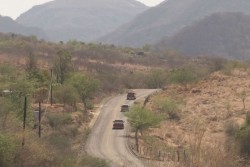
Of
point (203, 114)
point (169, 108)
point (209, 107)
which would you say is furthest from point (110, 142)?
point (209, 107)

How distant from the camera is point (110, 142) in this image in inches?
2704

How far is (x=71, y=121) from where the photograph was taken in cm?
7788

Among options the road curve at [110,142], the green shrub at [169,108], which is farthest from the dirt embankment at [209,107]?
the road curve at [110,142]

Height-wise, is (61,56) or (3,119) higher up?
(61,56)

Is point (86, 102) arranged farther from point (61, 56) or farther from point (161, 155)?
point (161, 155)

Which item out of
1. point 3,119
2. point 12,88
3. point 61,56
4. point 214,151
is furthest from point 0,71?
point 214,151

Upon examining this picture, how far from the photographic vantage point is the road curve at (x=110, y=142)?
186 feet

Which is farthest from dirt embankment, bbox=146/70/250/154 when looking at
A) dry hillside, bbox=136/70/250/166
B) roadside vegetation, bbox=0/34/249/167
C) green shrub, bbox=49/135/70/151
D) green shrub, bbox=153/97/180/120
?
green shrub, bbox=49/135/70/151

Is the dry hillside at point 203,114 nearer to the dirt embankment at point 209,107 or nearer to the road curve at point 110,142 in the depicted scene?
the dirt embankment at point 209,107

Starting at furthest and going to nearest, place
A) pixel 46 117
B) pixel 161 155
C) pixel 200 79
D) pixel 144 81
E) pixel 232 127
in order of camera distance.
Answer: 1. pixel 144 81
2. pixel 200 79
3. pixel 46 117
4. pixel 232 127
5. pixel 161 155

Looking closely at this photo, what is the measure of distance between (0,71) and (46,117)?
3910 cm

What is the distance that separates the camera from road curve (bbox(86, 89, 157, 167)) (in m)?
56.7

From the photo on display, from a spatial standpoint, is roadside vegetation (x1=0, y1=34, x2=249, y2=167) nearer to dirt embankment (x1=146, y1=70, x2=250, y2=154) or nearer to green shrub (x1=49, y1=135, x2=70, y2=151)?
green shrub (x1=49, y1=135, x2=70, y2=151)

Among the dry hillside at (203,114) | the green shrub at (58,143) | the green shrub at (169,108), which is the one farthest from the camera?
the green shrub at (169,108)
